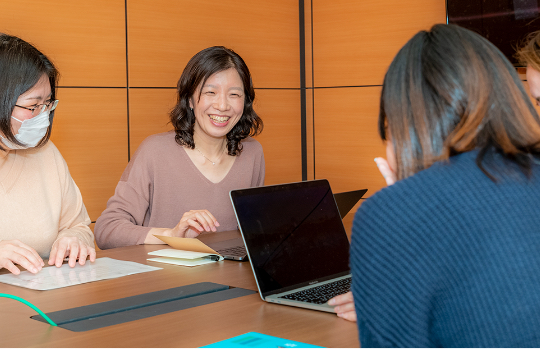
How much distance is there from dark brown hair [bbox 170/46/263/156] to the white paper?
3.17ft

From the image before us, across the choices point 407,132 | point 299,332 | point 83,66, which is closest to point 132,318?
point 299,332

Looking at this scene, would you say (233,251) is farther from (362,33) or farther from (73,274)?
(362,33)

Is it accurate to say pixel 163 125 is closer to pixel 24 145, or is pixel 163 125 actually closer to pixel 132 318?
pixel 24 145

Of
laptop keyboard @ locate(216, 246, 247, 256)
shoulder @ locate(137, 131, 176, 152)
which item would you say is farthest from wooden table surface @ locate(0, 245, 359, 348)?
shoulder @ locate(137, 131, 176, 152)

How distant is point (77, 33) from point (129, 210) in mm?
1201

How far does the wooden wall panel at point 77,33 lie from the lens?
278 cm

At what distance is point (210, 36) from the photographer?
11.5 feet

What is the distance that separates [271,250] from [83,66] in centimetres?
202

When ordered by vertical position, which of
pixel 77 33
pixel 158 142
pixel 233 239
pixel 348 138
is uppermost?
pixel 77 33

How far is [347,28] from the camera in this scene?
379 cm

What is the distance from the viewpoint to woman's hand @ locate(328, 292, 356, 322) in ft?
Result: 3.71

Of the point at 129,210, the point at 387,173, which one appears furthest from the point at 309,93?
the point at 387,173

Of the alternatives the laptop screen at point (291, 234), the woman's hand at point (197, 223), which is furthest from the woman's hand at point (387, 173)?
the woman's hand at point (197, 223)

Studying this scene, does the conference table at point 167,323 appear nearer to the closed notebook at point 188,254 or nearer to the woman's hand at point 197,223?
the closed notebook at point 188,254
